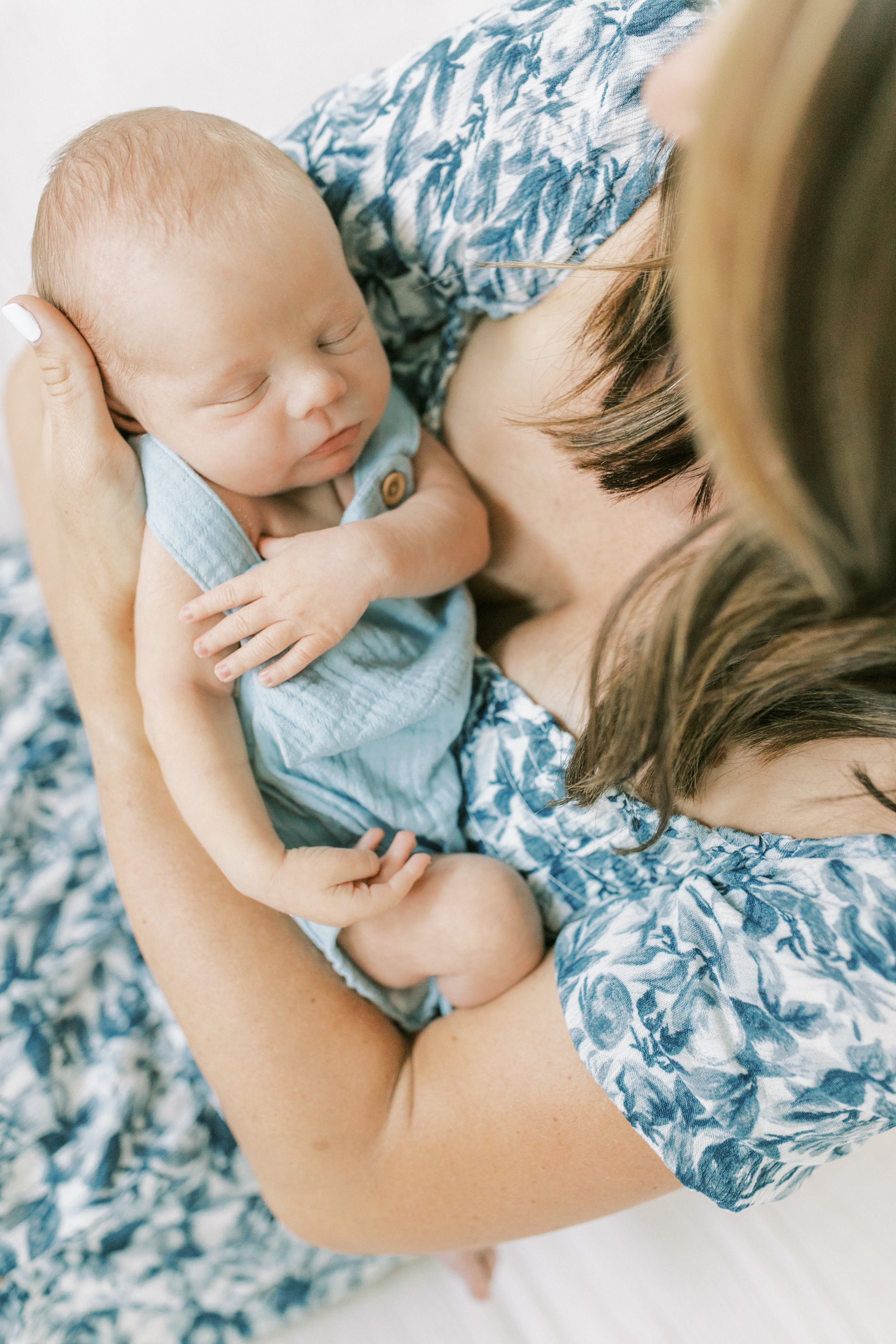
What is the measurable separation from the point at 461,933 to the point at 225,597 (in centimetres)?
37

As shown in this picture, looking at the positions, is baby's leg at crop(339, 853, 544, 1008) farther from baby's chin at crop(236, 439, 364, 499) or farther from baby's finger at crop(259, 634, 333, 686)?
baby's chin at crop(236, 439, 364, 499)

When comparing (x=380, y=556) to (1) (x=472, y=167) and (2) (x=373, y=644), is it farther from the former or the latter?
(1) (x=472, y=167)

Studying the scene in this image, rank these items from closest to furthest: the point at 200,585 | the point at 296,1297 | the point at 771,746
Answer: the point at 771,746 < the point at 200,585 < the point at 296,1297

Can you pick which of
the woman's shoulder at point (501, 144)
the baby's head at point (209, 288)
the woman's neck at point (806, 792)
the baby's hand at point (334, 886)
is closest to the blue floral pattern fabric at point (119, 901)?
the woman's shoulder at point (501, 144)

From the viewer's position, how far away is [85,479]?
832mm

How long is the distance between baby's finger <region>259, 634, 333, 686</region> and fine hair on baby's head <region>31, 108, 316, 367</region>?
298 millimetres

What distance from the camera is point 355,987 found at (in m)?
0.87

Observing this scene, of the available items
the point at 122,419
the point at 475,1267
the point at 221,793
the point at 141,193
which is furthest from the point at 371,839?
the point at 475,1267

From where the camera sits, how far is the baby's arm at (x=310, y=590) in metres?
0.77

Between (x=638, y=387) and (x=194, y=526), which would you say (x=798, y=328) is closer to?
(x=638, y=387)

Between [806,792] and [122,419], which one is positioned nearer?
[806,792]

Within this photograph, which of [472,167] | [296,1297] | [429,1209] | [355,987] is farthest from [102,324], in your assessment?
[296,1297]

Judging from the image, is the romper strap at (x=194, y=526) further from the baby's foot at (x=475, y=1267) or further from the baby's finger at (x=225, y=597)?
the baby's foot at (x=475, y=1267)

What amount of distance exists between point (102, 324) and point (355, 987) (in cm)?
65
